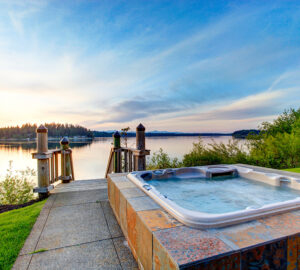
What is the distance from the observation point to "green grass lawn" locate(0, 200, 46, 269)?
147cm

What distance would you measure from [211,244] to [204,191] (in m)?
1.80

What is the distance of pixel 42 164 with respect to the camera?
10.1ft

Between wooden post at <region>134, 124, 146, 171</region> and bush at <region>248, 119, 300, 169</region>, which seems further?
bush at <region>248, 119, 300, 169</region>

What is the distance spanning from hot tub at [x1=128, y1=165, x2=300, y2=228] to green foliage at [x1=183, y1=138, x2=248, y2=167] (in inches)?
77.7

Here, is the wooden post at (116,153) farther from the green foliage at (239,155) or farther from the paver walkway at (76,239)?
the green foliage at (239,155)

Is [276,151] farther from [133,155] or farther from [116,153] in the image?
[116,153]

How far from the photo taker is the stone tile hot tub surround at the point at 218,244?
0.84 metres

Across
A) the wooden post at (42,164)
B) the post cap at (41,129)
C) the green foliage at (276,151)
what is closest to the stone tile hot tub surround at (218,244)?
the wooden post at (42,164)

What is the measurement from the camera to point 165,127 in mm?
11281

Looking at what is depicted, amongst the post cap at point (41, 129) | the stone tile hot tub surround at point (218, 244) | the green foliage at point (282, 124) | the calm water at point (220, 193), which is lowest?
the calm water at point (220, 193)

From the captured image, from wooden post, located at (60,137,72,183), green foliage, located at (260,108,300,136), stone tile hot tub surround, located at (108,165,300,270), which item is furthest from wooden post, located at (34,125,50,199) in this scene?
green foliage, located at (260,108,300,136)

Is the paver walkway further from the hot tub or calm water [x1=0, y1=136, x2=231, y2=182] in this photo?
calm water [x1=0, y1=136, x2=231, y2=182]

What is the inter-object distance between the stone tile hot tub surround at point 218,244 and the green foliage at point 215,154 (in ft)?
13.2

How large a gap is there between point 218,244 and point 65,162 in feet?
12.5
